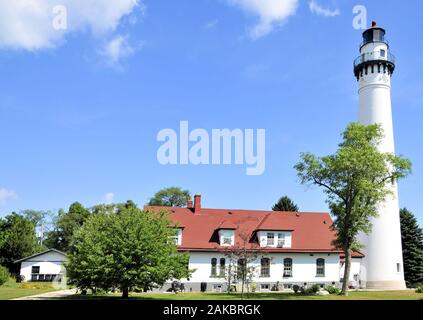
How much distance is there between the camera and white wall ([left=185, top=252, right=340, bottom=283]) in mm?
39625

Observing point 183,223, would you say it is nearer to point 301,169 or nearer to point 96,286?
point 301,169

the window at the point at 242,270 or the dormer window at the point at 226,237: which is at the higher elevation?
the dormer window at the point at 226,237

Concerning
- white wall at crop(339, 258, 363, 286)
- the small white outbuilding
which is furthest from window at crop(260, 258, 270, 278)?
the small white outbuilding

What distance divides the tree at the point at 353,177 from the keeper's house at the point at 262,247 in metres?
8.16

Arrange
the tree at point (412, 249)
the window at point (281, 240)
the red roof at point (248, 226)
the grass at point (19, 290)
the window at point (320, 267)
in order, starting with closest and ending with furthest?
the grass at point (19, 290)
the red roof at point (248, 226)
the window at point (281, 240)
the window at point (320, 267)
the tree at point (412, 249)

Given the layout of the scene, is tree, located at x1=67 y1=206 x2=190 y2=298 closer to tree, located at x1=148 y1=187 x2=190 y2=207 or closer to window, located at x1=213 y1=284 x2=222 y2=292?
window, located at x1=213 y1=284 x2=222 y2=292

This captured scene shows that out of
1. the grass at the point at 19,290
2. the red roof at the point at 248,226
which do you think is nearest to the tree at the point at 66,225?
the grass at the point at 19,290

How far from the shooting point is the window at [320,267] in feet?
137

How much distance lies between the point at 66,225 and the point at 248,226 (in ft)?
148

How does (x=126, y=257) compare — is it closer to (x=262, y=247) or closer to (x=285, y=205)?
(x=262, y=247)

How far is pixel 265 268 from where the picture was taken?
40781 mm

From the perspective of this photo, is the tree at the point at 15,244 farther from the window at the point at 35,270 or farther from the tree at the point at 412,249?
the tree at the point at 412,249
